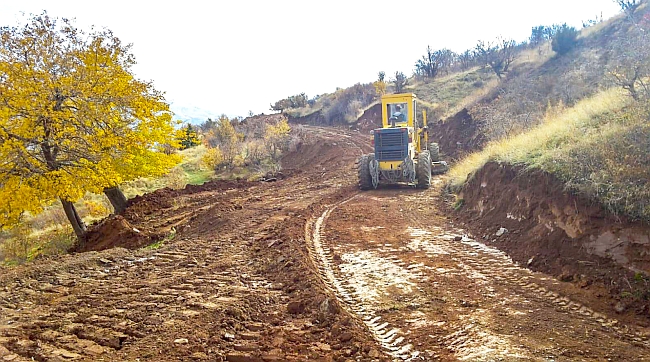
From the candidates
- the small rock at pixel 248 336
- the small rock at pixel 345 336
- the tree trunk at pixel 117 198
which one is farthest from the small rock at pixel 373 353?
the tree trunk at pixel 117 198

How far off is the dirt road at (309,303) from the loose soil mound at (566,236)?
31cm

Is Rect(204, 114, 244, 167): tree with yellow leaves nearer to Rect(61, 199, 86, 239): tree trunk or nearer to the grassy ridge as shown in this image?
Rect(61, 199, 86, 239): tree trunk

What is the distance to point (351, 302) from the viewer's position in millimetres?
5535

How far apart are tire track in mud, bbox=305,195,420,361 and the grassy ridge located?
133 inches

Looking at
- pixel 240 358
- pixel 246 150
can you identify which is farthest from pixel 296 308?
pixel 246 150

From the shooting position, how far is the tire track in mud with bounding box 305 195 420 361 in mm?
4297

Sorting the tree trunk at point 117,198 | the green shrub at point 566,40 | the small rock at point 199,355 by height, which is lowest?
the small rock at point 199,355

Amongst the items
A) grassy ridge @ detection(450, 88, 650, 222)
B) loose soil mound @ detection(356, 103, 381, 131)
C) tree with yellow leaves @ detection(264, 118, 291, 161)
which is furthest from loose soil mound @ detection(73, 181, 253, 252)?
loose soil mound @ detection(356, 103, 381, 131)

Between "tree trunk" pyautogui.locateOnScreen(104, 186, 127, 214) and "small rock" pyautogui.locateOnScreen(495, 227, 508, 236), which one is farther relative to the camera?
"tree trunk" pyautogui.locateOnScreen(104, 186, 127, 214)

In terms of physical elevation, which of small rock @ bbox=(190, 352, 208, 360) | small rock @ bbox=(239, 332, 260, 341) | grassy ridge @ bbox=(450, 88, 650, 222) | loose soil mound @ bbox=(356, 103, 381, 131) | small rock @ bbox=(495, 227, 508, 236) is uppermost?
loose soil mound @ bbox=(356, 103, 381, 131)

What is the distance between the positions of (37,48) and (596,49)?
24219 millimetres

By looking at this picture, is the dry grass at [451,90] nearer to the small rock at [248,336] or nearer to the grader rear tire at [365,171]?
the grader rear tire at [365,171]

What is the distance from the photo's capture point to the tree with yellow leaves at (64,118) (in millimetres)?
12219

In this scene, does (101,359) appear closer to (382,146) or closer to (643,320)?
(643,320)
